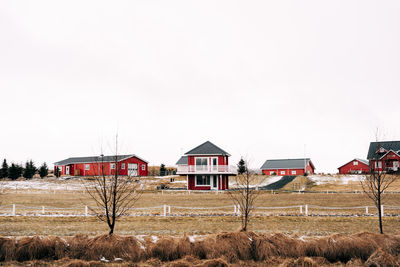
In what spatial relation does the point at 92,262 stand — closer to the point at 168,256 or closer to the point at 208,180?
the point at 168,256

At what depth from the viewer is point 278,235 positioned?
977cm

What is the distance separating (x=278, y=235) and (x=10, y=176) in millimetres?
63464

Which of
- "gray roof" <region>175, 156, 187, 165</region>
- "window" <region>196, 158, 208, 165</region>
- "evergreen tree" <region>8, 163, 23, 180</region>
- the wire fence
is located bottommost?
the wire fence

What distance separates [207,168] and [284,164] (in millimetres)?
41876

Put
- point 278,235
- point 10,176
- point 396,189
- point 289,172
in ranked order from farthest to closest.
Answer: point 289,172
point 10,176
point 396,189
point 278,235

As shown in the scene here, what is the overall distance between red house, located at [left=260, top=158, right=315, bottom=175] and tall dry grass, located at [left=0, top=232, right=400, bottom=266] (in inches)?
2777

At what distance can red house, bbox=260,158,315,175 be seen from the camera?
258 ft

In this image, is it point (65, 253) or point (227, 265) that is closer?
point (227, 265)

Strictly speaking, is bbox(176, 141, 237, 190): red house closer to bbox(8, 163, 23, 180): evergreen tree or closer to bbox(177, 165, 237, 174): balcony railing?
bbox(177, 165, 237, 174): balcony railing

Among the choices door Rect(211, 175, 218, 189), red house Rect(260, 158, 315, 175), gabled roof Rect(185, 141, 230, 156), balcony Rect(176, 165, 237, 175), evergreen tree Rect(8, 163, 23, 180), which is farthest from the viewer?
red house Rect(260, 158, 315, 175)

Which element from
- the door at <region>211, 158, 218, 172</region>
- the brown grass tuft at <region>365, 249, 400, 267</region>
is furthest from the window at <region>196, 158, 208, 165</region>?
the brown grass tuft at <region>365, 249, 400, 267</region>

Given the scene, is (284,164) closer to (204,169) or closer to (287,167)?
(287,167)

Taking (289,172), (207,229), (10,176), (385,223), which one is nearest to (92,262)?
(207,229)

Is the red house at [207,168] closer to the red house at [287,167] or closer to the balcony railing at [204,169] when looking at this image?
the balcony railing at [204,169]
